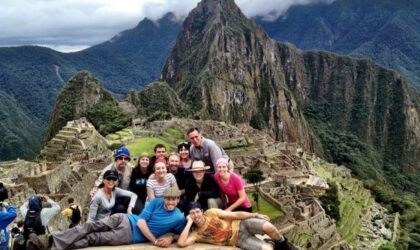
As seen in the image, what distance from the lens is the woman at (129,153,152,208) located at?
13.0m

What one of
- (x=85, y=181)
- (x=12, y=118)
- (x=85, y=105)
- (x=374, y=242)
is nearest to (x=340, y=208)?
(x=374, y=242)

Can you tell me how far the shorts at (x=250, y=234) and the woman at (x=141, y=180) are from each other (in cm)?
294

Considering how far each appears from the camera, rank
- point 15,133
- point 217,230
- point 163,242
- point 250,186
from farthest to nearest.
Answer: point 15,133, point 250,186, point 217,230, point 163,242

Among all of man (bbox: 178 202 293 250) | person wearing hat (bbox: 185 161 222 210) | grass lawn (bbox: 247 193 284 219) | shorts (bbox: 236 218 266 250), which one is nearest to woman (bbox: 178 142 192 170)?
person wearing hat (bbox: 185 161 222 210)

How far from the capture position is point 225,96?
176 metres

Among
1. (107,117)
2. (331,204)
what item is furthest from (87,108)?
(331,204)

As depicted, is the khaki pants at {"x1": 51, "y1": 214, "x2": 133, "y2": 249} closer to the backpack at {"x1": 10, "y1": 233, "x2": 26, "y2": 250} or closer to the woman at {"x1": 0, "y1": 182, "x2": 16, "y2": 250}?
the backpack at {"x1": 10, "y1": 233, "x2": 26, "y2": 250}

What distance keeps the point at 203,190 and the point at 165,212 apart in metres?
1.37

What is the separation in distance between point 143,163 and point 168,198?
7.25 ft

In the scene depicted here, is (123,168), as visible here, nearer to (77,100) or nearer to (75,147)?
(75,147)

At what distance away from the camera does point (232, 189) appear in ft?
40.2

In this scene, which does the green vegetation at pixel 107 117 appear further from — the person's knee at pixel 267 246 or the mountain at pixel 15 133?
A: the person's knee at pixel 267 246

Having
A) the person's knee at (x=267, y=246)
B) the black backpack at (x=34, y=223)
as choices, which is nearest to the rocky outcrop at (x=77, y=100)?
the black backpack at (x=34, y=223)

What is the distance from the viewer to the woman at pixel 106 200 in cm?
1205
